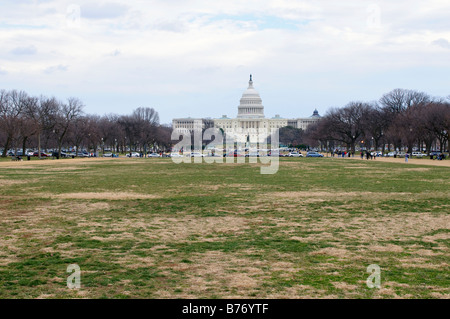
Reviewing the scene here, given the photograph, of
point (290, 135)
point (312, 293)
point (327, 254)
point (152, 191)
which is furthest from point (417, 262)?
point (290, 135)

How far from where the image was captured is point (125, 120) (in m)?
108

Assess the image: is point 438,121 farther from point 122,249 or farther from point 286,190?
point 122,249

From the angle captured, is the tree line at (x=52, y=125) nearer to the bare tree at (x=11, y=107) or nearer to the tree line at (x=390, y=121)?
the bare tree at (x=11, y=107)

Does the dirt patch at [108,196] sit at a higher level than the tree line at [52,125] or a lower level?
Answer: lower

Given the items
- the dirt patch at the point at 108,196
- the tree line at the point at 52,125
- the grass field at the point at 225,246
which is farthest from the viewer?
the tree line at the point at 52,125

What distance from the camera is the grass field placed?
7891mm

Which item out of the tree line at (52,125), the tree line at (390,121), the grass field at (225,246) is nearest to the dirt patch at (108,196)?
the grass field at (225,246)

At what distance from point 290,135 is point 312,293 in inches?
6519

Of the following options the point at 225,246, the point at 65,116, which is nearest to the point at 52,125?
the point at 65,116

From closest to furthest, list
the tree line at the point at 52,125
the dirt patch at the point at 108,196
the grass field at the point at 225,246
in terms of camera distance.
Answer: the grass field at the point at 225,246
the dirt patch at the point at 108,196
the tree line at the point at 52,125

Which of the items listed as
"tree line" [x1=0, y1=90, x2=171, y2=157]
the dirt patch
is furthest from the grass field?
"tree line" [x1=0, y1=90, x2=171, y2=157]

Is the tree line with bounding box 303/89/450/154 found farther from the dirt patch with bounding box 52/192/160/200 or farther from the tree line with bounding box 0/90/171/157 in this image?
the dirt patch with bounding box 52/192/160/200

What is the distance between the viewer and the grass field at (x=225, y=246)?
7891 millimetres

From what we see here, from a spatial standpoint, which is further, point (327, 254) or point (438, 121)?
point (438, 121)
